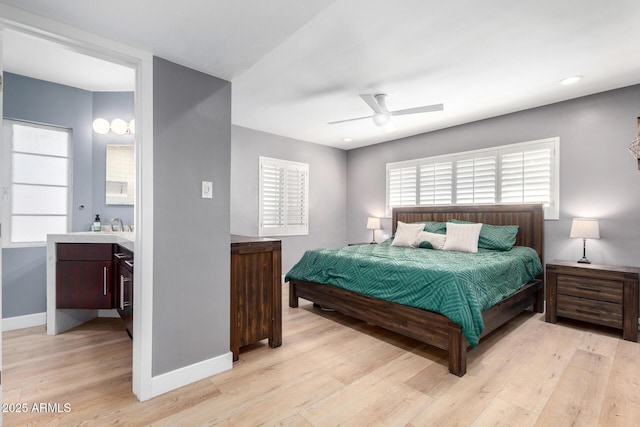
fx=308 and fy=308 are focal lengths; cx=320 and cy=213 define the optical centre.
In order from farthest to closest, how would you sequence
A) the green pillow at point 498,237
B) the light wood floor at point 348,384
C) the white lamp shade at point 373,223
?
the white lamp shade at point 373,223
the green pillow at point 498,237
the light wood floor at point 348,384

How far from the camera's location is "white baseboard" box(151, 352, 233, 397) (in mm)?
1988

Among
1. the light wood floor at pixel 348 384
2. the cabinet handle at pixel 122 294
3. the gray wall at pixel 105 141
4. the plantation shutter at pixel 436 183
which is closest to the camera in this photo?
A: the light wood floor at pixel 348 384

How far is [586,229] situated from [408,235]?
1.93 meters

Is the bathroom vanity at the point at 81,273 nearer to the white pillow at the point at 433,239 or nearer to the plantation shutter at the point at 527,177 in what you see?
the white pillow at the point at 433,239

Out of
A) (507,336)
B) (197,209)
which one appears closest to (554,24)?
(507,336)

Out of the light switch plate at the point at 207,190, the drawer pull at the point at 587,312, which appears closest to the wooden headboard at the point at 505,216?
the drawer pull at the point at 587,312

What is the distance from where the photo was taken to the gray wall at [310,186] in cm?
484

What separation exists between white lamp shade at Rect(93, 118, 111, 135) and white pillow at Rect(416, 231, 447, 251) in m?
4.08

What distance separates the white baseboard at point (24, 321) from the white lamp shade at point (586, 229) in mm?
5675

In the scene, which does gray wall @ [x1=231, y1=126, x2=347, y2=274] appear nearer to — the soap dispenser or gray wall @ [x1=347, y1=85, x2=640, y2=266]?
the soap dispenser

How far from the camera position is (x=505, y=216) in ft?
13.6

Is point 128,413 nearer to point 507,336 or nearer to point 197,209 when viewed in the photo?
point 197,209

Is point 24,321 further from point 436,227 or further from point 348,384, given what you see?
point 436,227

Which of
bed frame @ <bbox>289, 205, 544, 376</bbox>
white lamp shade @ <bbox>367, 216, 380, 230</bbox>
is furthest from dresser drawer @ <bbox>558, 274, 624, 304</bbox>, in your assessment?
white lamp shade @ <bbox>367, 216, 380, 230</bbox>
